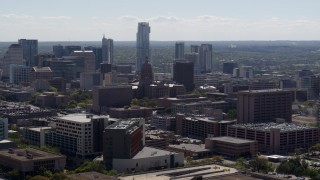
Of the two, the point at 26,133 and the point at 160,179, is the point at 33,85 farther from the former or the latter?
the point at 160,179

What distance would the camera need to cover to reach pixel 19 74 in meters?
100

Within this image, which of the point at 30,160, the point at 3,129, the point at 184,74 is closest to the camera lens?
the point at 30,160

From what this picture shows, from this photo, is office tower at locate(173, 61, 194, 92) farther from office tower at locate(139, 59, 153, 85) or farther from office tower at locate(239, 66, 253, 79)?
office tower at locate(239, 66, 253, 79)

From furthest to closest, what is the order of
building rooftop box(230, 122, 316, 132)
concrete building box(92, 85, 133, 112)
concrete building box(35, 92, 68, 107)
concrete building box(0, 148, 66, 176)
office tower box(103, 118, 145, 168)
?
concrete building box(35, 92, 68, 107)
concrete building box(92, 85, 133, 112)
building rooftop box(230, 122, 316, 132)
office tower box(103, 118, 145, 168)
concrete building box(0, 148, 66, 176)

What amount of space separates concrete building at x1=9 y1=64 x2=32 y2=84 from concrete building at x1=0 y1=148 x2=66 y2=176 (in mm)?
57697

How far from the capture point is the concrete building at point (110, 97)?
71062 millimetres

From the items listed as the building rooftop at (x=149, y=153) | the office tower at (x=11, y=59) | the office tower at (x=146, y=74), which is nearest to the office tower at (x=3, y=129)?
the building rooftop at (x=149, y=153)

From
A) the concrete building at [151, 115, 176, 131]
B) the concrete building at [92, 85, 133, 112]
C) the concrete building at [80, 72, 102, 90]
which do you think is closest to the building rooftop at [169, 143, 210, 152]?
the concrete building at [151, 115, 176, 131]

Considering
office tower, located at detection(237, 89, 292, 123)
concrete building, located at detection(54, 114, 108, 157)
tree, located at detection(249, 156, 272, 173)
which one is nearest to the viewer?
tree, located at detection(249, 156, 272, 173)

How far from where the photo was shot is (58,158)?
1581 inches

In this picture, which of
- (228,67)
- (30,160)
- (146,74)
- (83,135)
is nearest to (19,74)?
(146,74)

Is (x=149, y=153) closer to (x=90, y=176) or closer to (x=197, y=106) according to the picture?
(x=90, y=176)

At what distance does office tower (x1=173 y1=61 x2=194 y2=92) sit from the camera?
9119 centimetres

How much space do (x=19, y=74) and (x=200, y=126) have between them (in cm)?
5099
